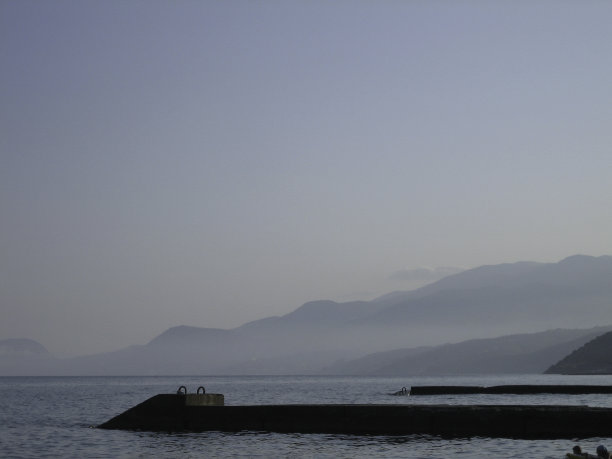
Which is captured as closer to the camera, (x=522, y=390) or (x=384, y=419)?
(x=384, y=419)

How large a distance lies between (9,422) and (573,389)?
6365cm

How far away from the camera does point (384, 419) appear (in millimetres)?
40094

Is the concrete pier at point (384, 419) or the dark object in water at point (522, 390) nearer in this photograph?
the concrete pier at point (384, 419)

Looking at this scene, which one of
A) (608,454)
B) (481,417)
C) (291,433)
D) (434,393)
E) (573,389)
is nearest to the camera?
(608,454)

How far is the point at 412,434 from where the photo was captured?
39.6 meters

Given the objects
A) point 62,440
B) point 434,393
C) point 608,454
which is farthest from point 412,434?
point 434,393

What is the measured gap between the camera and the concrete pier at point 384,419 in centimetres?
3784

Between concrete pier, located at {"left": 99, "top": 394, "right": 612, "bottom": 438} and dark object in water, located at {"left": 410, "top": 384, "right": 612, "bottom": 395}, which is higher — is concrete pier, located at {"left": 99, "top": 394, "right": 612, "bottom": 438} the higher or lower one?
the lower one

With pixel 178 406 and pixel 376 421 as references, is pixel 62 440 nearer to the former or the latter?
pixel 178 406

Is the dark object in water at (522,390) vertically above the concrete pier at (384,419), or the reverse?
the dark object in water at (522,390)

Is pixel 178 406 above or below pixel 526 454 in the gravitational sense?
above

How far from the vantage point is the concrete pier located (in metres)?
37.8

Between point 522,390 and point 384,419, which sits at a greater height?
point 522,390

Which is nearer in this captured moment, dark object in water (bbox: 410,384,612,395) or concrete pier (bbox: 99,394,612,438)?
concrete pier (bbox: 99,394,612,438)
